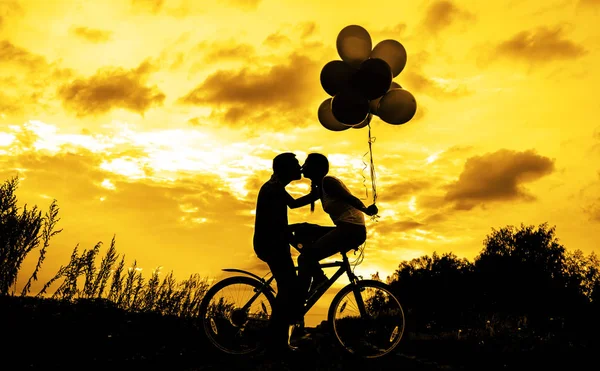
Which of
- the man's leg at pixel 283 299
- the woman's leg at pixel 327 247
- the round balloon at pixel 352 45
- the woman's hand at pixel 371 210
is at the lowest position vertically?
the man's leg at pixel 283 299

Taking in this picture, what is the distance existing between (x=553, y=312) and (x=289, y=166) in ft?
115

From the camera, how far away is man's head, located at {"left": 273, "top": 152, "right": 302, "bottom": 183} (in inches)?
218

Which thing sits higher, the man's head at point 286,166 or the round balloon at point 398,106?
the round balloon at point 398,106

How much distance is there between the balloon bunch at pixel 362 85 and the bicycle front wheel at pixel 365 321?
2752 mm

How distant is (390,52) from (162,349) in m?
5.62

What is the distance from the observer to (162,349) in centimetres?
601

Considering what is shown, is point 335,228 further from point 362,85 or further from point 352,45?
point 352,45

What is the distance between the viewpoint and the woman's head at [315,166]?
5617mm

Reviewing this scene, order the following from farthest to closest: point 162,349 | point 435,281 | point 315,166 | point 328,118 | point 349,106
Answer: point 435,281 < point 328,118 < point 349,106 < point 162,349 < point 315,166

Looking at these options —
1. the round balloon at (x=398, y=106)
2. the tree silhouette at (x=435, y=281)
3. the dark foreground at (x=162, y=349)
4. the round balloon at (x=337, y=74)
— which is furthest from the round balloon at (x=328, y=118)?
the tree silhouette at (x=435, y=281)

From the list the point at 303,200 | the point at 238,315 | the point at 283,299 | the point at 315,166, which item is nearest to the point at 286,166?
the point at 315,166

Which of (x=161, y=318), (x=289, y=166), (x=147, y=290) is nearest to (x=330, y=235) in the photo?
(x=289, y=166)

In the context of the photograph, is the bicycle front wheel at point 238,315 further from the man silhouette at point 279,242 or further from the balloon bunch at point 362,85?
the balloon bunch at point 362,85

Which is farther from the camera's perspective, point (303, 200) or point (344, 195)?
point (303, 200)
